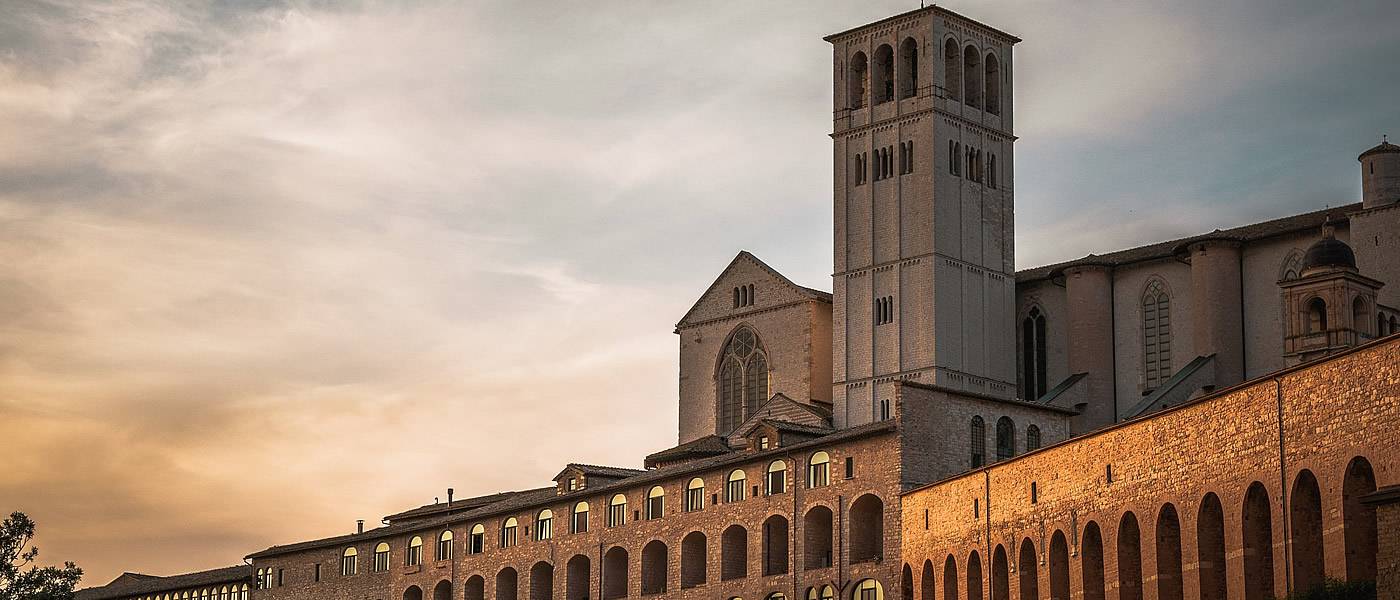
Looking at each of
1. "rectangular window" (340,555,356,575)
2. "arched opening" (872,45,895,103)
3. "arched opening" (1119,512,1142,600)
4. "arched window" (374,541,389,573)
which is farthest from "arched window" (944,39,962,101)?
"arched opening" (1119,512,1142,600)

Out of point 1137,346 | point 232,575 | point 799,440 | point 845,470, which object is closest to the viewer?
point 845,470

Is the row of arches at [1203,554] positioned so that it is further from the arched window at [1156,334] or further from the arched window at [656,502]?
the arched window at [1156,334]

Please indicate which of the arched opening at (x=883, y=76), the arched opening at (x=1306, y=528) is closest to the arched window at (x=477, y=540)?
the arched opening at (x=883, y=76)

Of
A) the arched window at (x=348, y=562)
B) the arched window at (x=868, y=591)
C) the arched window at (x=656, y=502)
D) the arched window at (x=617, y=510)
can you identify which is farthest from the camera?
the arched window at (x=348, y=562)

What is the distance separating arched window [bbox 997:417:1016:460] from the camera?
70.6m

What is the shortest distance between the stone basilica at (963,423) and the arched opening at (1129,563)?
0.08 metres

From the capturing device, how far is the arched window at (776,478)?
7312cm

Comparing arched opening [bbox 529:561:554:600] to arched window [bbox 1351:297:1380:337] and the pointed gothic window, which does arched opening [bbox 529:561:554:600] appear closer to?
the pointed gothic window

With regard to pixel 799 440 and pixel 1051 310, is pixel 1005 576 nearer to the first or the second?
pixel 799 440

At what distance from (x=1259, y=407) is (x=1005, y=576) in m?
13.7

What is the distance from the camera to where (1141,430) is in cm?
5472

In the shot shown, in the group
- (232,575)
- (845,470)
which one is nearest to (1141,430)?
(845,470)

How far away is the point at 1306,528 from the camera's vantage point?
47.9 metres

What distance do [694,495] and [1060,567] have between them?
2103 centimetres
